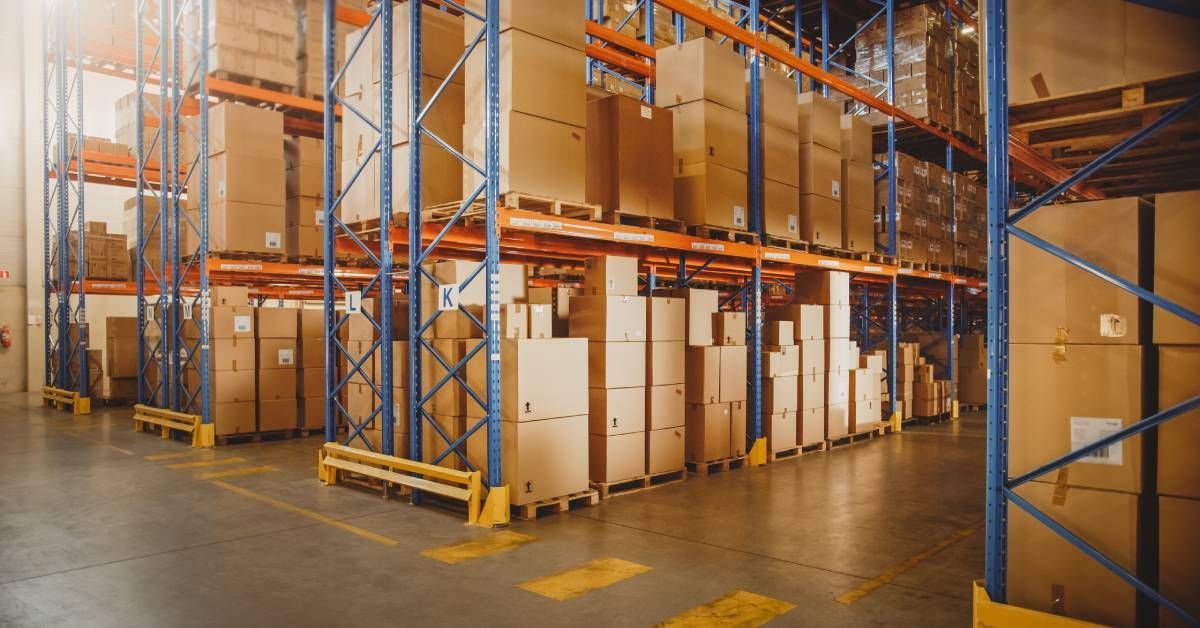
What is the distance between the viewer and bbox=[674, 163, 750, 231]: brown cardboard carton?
814cm

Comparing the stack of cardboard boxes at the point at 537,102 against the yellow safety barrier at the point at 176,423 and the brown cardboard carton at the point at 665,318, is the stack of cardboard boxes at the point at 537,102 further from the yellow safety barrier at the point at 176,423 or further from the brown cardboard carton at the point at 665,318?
the yellow safety barrier at the point at 176,423

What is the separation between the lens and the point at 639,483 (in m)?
7.26

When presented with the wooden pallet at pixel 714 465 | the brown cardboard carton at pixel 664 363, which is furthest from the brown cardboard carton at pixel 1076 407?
the wooden pallet at pixel 714 465

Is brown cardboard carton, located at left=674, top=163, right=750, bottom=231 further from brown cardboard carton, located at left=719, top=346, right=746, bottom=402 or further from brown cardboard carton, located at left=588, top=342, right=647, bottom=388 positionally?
brown cardboard carton, located at left=588, top=342, right=647, bottom=388

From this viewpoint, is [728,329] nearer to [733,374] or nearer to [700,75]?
[733,374]

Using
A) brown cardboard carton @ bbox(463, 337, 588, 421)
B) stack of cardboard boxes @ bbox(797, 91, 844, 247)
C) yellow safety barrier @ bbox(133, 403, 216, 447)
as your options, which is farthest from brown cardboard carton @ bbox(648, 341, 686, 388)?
yellow safety barrier @ bbox(133, 403, 216, 447)

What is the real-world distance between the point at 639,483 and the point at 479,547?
7.68ft

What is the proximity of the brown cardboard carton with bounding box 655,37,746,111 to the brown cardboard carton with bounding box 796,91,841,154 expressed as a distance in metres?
1.55

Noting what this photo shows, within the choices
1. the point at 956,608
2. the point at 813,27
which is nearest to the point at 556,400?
the point at 956,608

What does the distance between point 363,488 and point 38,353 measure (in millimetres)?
13749

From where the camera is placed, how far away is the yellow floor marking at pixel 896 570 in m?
4.28

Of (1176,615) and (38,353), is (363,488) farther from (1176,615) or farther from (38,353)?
(38,353)

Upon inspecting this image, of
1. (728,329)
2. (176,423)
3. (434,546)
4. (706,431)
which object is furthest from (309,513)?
(176,423)

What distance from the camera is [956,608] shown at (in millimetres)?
4098
